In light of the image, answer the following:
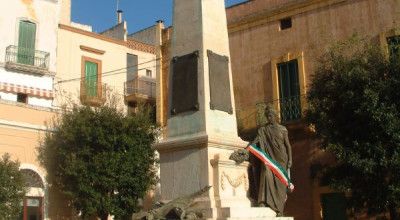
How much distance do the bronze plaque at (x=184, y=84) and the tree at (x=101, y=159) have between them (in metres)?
11.0

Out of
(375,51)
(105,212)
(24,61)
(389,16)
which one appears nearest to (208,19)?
(375,51)

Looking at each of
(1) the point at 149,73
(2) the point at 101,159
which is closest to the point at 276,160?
(2) the point at 101,159

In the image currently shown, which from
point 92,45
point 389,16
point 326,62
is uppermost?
point 92,45

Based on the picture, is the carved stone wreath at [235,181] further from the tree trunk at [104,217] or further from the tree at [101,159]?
the tree trunk at [104,217]

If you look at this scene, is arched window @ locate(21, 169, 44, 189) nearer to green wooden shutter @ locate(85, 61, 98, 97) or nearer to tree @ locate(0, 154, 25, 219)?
tree @ locate(0, 154, 25, 219)

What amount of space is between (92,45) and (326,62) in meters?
15.0

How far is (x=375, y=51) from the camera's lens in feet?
50.9

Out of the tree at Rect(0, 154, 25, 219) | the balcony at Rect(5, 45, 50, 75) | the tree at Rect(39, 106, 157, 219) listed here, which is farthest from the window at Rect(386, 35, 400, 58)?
the balcony at Rect(5, 45, 50, 75)

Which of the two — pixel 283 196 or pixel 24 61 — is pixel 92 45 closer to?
pixel 24 61

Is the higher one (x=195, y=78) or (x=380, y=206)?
(x=195, y=78)

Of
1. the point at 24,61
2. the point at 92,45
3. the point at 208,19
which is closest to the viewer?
the point at 208,19

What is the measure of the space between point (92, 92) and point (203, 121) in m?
19.3

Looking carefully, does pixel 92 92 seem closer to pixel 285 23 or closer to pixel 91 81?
pixel 91 81

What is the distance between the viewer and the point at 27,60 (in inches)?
1018
